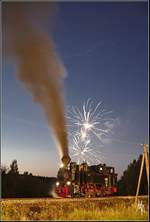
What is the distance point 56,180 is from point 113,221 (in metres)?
3.14

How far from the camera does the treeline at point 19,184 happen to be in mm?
6521

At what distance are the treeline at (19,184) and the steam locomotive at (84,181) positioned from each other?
0.52 m

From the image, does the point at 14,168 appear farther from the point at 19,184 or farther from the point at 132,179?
the point at 132,179

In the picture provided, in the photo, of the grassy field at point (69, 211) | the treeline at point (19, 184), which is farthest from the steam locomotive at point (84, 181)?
the grassy field at point (69, 211)

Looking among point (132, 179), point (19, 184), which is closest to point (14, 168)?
point (19, 184)

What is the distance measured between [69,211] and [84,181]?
95.5 inches

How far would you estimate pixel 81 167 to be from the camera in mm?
7953

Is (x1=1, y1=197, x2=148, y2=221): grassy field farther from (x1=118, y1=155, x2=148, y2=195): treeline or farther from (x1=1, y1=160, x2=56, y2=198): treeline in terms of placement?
(x1=1, y1=160, x2=56, y2=198): treeline

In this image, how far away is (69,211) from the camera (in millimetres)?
5348

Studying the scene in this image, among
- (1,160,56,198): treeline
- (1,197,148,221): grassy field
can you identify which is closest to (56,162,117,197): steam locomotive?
(1,160,56,198): treeline

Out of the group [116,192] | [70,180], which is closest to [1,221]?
[70,180]

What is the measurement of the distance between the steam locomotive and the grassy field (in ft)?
5.56

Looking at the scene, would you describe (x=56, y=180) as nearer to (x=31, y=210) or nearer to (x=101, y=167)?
(x=101, y=167)

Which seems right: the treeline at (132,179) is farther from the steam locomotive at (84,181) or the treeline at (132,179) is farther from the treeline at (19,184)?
the treeline at (19,184)
